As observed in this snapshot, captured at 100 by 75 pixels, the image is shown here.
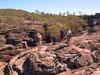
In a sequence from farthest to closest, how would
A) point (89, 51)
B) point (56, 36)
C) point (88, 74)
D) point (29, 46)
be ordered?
point (56, 36) → point (29, 46) → point (89, 51) → point (88, 74)

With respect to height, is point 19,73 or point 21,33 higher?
point 21,33

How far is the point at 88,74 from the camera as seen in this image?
129ft

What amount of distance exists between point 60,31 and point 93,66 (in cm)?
2661

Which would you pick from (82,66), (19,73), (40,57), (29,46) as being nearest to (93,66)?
(82,66)

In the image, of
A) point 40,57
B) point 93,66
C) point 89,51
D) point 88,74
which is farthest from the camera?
point 89,51

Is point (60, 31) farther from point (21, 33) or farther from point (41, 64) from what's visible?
point (41, 64)

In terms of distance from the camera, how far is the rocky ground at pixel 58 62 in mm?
43125

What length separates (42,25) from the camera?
222 ft

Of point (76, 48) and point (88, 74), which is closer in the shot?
point (88, 74)

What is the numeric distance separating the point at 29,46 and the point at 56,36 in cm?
1015

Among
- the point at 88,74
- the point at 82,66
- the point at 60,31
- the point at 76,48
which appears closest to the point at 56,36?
the point at 60,31

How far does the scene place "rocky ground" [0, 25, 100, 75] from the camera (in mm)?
43125

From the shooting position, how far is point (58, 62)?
146 feet

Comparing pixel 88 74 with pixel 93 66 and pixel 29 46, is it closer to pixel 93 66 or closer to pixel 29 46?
pixel 93 66
